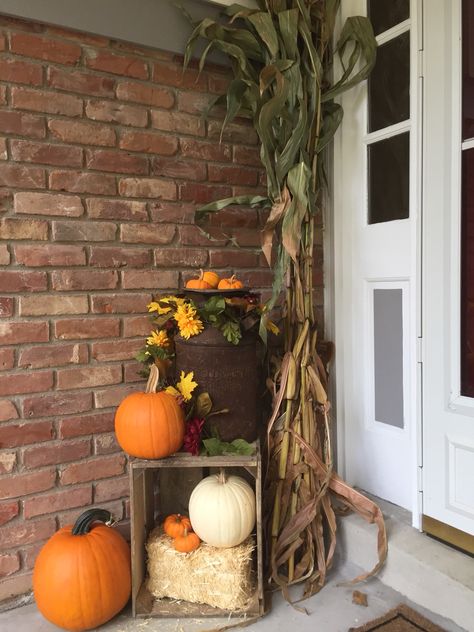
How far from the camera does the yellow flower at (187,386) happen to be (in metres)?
1.63

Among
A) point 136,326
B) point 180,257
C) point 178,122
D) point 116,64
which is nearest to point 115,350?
point 136,326

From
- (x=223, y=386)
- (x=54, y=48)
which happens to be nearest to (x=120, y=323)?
(x=223, y=386)

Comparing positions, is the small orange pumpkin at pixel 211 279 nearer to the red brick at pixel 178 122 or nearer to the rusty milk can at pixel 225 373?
the rusty milk can at pixel 225 373

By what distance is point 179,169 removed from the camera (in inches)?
74.0

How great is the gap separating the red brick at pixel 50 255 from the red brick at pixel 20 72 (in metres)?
0.52

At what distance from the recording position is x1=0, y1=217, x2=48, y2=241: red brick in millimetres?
1598

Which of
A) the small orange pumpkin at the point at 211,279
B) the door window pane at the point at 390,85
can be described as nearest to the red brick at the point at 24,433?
the small orange pumpkin at the point at 211,279

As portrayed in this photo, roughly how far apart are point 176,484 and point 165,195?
3.52ft

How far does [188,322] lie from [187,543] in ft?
2.30

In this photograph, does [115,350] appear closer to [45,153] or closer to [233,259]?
[233,259]

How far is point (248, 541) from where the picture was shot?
162 cm

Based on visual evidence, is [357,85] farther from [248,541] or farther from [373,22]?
[248,541]

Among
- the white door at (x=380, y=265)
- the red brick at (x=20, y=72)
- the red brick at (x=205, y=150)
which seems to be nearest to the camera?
the red brick at (x=20, y=72)

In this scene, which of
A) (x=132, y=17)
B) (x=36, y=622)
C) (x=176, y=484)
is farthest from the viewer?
(x=176, y=484)
